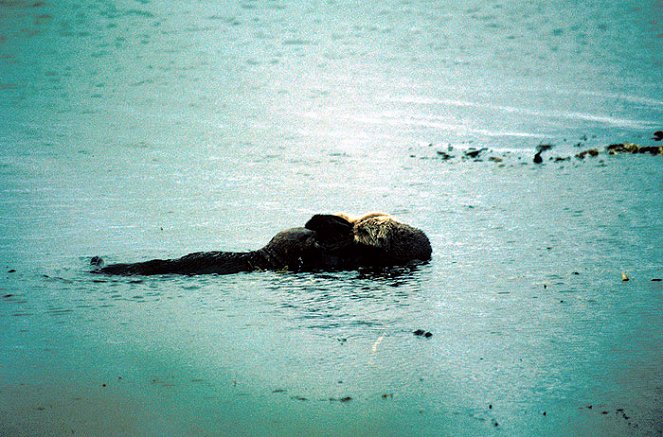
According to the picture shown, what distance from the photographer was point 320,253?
7.45 m

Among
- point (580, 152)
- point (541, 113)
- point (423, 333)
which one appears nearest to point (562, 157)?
point (580, 152)

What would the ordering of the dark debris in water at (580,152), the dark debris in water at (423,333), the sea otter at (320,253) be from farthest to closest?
the dark debris in water at (580,152) → the sea otter at (320,253) → the dark debris in water at (423,333)

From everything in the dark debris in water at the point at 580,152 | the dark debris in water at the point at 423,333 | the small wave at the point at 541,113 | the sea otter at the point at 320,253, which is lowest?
the dark debris in water at the point at 423,333

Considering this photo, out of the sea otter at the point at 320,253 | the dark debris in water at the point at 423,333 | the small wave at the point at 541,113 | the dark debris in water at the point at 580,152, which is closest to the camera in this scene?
the dark debris in water at the point at 423,333

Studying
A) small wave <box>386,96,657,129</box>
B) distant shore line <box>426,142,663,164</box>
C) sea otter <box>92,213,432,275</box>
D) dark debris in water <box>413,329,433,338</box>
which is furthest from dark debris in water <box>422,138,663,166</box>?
dark debris in water <box>413,329,433,338</box>

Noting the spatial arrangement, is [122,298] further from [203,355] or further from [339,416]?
[339,416]

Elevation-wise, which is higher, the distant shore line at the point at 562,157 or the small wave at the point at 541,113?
the small wave at the point at 541,113

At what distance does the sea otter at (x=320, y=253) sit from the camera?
7328 millimetres

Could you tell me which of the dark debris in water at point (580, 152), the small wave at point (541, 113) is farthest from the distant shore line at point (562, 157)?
the small wave at point (541, 113)

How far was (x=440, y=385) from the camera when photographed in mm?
4957

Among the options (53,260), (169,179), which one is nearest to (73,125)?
(169,179)

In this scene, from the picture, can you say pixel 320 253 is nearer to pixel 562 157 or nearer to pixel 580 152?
pixel 562 157

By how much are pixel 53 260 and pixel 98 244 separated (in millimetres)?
553

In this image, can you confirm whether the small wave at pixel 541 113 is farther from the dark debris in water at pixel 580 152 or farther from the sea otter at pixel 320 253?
the sea otter at pixel 320 253
